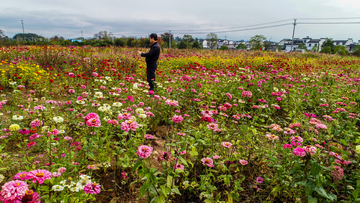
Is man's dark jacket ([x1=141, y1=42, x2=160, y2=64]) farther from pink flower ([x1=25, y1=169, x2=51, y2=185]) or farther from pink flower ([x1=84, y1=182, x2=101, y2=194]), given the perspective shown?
pink flower ([x1=25, y1=169, x2=51, y2=185])

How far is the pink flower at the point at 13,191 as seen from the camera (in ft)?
3.10

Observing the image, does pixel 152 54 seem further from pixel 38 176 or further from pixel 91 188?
pixel 38 176

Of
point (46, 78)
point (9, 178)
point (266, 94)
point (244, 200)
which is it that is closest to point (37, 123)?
point (9, 178)

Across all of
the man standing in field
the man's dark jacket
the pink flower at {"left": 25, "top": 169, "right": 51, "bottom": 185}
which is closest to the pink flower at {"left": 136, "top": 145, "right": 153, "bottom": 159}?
the pink flower at {"left": 25, "top": 169, "right": 51, "bottom": 185}

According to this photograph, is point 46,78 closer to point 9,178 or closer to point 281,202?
point 9,178

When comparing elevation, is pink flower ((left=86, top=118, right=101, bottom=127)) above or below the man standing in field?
below

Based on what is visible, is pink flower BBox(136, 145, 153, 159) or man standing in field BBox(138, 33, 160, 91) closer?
pink flower BBox(136, 145, 153, 159)

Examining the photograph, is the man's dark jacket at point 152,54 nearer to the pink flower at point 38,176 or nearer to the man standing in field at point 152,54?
the man standing in field at point 152,54

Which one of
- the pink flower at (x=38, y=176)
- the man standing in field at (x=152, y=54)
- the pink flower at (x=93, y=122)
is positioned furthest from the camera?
the man standing in field at (x=152, y=54)

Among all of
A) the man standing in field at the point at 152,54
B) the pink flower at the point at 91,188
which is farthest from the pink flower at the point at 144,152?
the man standing in field at the point at 152,54

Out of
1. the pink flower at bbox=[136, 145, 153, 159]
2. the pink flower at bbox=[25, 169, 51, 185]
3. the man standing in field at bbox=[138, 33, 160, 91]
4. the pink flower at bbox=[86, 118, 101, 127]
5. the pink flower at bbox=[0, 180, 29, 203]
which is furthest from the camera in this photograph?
the man standing in field at bbox=[138, 33, 160, 91]

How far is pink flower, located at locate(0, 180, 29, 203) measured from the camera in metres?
0.94

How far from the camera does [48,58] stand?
754cm

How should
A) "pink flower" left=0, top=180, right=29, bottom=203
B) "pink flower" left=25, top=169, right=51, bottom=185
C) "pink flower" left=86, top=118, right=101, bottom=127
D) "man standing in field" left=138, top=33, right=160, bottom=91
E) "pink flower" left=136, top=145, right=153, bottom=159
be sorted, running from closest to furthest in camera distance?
1. "pink flower" left=0, top=180, right=29, bottom=203
2. "pink flower" left=25, top=169, right=51, bottom=185
3. "pink flower" left=136, top=145, right=153, bottom=159
4. "pink flower" left=86, top=118, right=101, bottom=127
5. "man standing in field" left=138, top=33, right=160, bottom=91
